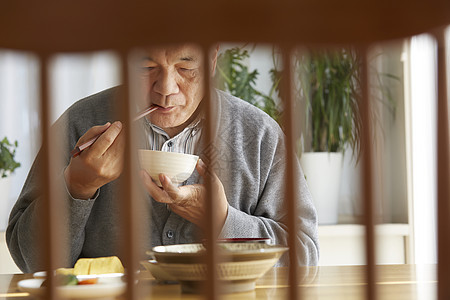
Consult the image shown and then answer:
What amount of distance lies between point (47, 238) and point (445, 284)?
0.27 metres

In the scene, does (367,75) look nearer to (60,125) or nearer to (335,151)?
(60,125)

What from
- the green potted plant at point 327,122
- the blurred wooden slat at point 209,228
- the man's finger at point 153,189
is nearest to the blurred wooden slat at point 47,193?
the blurred wooden slat at point 209,228

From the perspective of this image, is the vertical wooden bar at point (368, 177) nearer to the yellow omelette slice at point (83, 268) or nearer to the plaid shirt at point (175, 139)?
the yellow omelette slice at point (83, 268)

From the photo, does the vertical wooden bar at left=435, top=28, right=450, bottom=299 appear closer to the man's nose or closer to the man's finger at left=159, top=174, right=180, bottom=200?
the man's finger at left=159, top=174, right=180, bottom=200

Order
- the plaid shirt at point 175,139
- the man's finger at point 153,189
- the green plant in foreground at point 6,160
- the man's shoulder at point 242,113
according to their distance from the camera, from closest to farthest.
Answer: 1. the man's finger at point 153,189
2. the plaid shirt at point 175,139
3. the man's shoulder at point 242,113
4. the green plant in foreground at point 6,160

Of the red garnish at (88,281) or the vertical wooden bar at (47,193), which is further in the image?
the red garnish at (88,281)

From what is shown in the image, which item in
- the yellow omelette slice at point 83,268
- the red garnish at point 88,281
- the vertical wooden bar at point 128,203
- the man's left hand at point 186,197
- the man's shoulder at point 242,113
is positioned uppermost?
the man's shoulder at point 242,113

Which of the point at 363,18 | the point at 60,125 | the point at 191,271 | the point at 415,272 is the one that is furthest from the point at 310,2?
the point at 60,125

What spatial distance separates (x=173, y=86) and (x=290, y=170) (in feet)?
3.75

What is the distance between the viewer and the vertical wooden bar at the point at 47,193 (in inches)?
15.4

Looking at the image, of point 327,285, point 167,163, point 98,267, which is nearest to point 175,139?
point 167,163

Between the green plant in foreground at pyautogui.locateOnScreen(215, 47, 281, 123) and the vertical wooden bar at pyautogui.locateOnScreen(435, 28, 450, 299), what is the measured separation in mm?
2071

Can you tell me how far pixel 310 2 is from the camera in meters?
0.38

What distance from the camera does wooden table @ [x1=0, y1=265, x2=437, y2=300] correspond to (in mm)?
838
